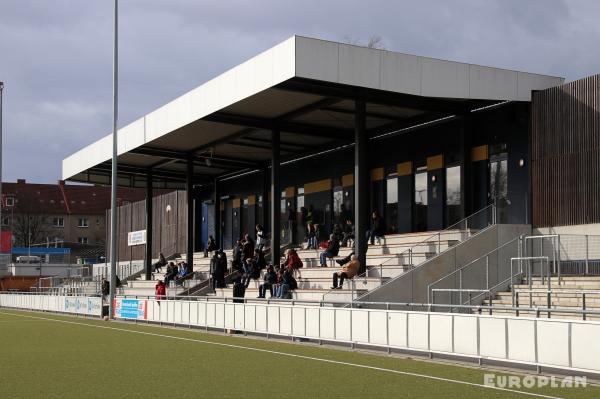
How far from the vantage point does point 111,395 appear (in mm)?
12320

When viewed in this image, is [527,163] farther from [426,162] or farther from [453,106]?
[426,162]

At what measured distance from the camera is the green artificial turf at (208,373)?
12.6 meters

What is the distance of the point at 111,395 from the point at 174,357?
627 centimetres

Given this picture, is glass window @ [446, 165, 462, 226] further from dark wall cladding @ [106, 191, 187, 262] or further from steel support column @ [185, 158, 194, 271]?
dark wall cladding @ [106, 191, 187, 262]

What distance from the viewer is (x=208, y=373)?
15227 millimetres

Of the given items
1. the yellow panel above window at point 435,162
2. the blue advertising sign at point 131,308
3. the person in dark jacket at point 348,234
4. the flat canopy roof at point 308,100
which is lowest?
the blue advertising sign at point 131,308

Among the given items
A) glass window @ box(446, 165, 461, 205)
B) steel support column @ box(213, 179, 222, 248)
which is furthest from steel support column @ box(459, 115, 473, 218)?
steel support column @ box(213, 179, 222, 248)

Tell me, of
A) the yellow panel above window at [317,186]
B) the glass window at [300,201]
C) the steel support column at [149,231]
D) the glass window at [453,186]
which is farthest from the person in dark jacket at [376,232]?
the steel support column at [149,231]

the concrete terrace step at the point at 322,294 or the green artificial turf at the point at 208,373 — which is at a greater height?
the concrete terrace step at the point at 322,294

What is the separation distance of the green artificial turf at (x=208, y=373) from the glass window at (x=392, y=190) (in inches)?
562

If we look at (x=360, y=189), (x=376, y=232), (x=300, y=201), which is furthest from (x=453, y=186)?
(x=300, y=201)

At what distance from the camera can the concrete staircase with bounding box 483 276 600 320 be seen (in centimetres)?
2191

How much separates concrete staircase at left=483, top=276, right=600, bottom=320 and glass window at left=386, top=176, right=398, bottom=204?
10.8 metres

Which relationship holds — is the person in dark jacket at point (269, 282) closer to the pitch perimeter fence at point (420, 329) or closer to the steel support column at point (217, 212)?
the pitch perimeter fence at point (420, 329)
